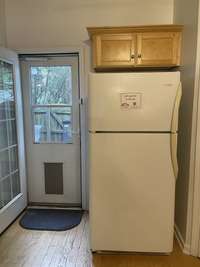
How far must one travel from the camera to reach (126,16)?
263 cm

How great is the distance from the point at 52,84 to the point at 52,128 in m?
0.57

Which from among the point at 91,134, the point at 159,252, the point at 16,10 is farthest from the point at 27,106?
the point at 159,252

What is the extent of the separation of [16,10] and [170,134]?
233 centimetres

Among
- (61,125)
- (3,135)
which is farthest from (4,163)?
(61,125)

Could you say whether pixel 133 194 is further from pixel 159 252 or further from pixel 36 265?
pixel 36 265

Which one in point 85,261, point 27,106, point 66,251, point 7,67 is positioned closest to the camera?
point 85,261

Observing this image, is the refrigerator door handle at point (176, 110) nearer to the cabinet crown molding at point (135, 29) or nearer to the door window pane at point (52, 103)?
the cabinet crown molding at point (135, 29)

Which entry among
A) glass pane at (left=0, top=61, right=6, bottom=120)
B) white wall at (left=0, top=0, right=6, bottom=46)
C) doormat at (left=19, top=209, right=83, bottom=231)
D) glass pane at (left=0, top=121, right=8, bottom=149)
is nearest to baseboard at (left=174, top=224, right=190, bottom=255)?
doormat at (left=19, top=209, right=83, bottom=231)

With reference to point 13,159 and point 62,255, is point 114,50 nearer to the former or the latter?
point 13,159

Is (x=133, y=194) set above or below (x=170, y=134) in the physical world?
below

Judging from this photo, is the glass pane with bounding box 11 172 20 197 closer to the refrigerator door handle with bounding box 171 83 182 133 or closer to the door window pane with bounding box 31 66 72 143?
the door window pane with bounding box 31 66 72 143

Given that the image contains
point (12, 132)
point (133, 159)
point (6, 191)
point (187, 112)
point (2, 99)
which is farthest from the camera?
point (12, 132)

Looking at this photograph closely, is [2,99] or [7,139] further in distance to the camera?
[7,139]

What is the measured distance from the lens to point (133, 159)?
77.5 inches
